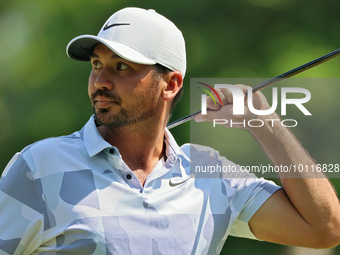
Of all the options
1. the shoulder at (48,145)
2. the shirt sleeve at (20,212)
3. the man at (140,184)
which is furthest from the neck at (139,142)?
the shirt sleeve at (20,212)

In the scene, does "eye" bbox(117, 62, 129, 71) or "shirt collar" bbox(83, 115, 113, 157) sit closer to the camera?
"shirt collar" bbox(83, 115, 113, 157)

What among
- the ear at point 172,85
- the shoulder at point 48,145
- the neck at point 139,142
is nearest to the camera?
the shoulder at point 48,145

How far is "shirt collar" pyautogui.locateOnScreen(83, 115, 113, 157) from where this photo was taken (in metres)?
2.85

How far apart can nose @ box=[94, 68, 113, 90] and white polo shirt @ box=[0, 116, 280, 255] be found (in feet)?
0.49

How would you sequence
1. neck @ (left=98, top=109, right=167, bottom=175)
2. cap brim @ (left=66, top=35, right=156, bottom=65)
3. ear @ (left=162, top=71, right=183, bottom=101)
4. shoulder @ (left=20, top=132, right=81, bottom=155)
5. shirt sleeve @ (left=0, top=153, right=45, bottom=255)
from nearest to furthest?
shirt sleeve @ (left=0, top=153, right=45, bottom=255), shoulder @ (left=20, top=132, right=81, bottom=155), cap brim @ (left=66, top=35, right=156, bottom=65), neck @ (left=98, top=109, right=167, bottom=175), ear @ (left=162, top=71, right=183, bottom=101)

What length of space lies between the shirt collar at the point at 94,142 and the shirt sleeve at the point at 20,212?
236mm

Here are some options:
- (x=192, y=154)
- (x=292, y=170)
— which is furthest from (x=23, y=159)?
(x=292, y=170)

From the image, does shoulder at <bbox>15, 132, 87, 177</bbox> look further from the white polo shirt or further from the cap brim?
the cap brim

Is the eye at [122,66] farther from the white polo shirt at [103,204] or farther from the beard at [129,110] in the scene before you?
the white polo shirt at [103,204]

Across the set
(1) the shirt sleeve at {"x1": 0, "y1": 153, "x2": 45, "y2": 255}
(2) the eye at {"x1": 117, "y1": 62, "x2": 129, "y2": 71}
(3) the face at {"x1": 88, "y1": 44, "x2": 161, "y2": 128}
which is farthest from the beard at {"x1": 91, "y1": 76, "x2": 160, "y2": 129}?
(1) the shirt sleeve at {"x1": 0, "y1": 153, "x2": 45, "y2": 255}

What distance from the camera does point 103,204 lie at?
279 centimetres

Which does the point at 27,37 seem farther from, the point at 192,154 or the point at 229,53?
the point at 192,154

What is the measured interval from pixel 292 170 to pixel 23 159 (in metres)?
1.01

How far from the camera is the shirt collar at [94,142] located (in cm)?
285
